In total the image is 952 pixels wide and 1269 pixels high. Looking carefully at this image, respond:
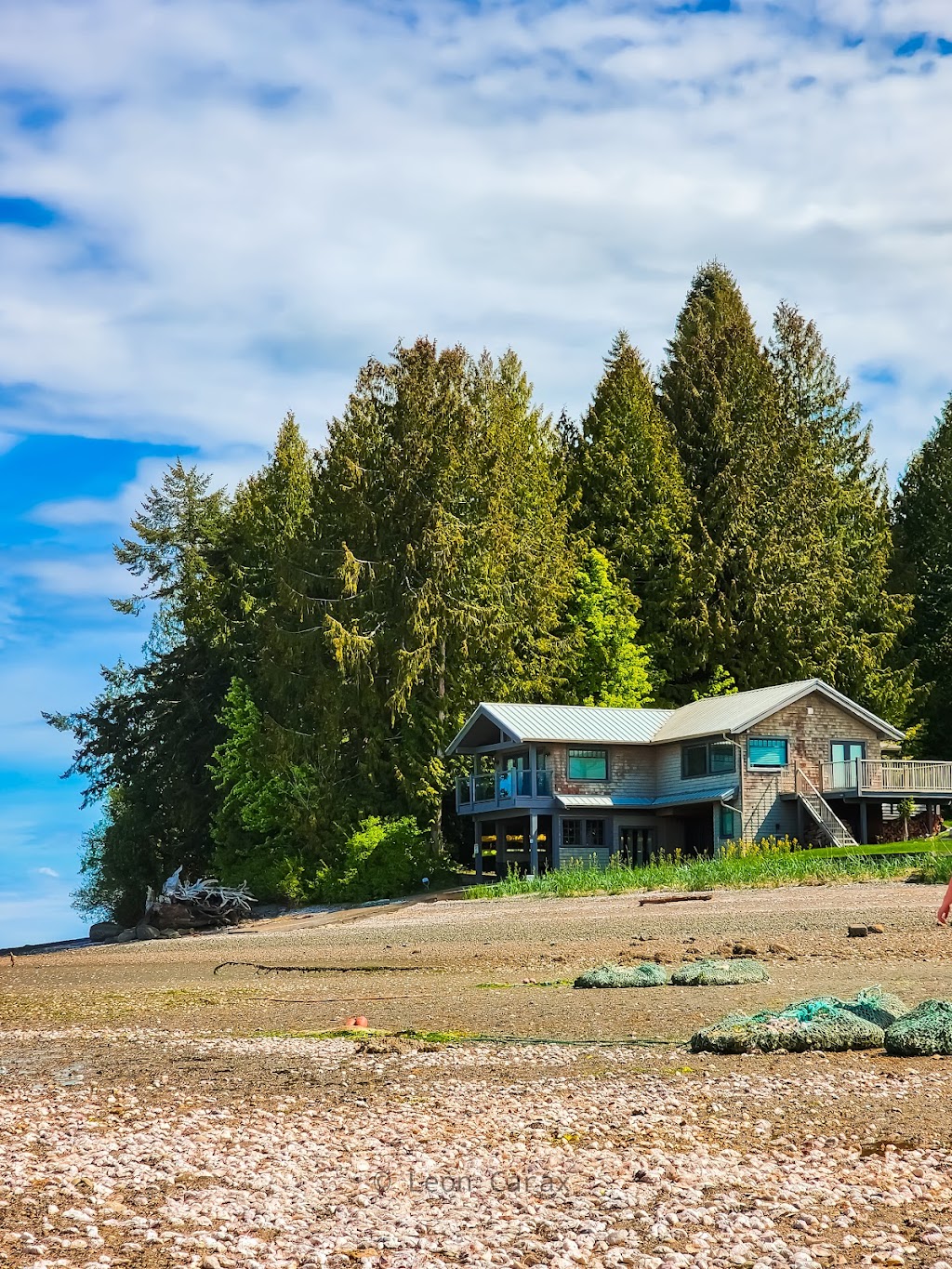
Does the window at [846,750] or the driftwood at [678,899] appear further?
the window at [846,750]

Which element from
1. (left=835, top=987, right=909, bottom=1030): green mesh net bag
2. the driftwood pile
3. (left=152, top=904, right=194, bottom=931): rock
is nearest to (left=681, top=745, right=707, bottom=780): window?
the driftwood pile

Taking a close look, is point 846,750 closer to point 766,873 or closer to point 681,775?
point 681,775

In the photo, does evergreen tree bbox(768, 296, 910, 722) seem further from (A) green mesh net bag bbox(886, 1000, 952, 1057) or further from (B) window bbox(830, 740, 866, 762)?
(A) green mesh net bag bbox(886, 1000, 952, 1057)

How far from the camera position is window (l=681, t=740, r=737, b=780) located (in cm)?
4603

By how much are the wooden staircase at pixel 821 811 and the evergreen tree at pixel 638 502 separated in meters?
12.3

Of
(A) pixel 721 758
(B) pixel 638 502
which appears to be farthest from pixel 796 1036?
(B) pixel 638 502

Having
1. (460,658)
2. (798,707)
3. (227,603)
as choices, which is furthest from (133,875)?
(798,707)

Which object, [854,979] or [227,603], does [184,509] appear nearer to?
[227,603]

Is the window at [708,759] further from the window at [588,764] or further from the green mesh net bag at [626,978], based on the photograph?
the green mesh net bag at [626,978]

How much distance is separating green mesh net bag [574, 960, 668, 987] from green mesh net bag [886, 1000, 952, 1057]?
5317mm

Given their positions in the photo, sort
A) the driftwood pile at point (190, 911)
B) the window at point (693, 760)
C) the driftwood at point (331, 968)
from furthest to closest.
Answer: the window at point (693, 760) < the driftwood pile at point (190, 911) < the driftwood at point (331, 968)

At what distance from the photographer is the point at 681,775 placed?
47.8 m

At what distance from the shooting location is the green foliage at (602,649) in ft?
178

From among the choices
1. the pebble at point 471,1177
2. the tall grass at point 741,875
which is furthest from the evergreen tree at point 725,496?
the pebble at point 471,1177
